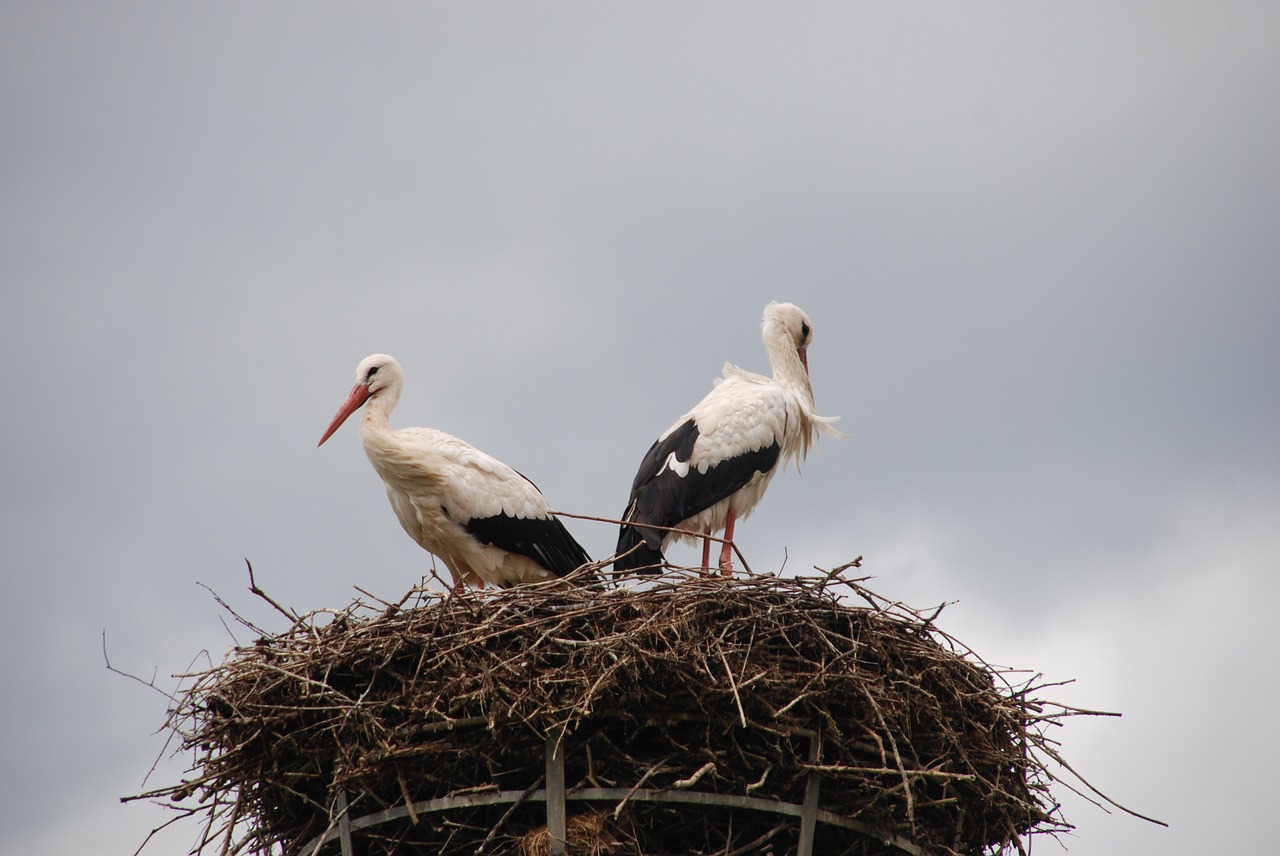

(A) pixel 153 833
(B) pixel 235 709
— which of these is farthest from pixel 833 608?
(A) pixel 153 833

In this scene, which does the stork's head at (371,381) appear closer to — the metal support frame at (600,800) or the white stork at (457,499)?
the white stork at (457,499)

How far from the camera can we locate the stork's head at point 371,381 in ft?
33.9

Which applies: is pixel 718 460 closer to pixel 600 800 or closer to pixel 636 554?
pixel 636 554

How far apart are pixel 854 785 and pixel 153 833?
3021 mm

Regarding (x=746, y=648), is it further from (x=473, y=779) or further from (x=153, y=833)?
(x=153, y=833)

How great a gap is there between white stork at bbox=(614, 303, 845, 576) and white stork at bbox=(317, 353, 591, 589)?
24.2 inches

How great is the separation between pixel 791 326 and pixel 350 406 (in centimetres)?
306

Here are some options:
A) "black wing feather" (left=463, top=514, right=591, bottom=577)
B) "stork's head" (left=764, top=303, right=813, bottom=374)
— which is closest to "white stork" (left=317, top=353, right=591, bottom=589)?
"black wing feather" (left=463, top=514, right=591, bottom=577)

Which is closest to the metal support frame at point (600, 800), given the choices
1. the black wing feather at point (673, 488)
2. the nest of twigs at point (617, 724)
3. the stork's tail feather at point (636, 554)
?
the nest of twigs at point (617, 724)

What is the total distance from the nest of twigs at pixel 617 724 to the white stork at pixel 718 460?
2411 millimetres

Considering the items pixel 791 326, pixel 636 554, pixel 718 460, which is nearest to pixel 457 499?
pixel 636 554

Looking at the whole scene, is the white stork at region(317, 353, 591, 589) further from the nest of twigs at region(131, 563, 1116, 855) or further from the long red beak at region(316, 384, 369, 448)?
the nest of twigs at region(131, 563, 1116, 855)

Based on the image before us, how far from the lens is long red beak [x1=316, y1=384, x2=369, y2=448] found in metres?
10.3

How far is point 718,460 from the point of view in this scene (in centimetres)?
984
